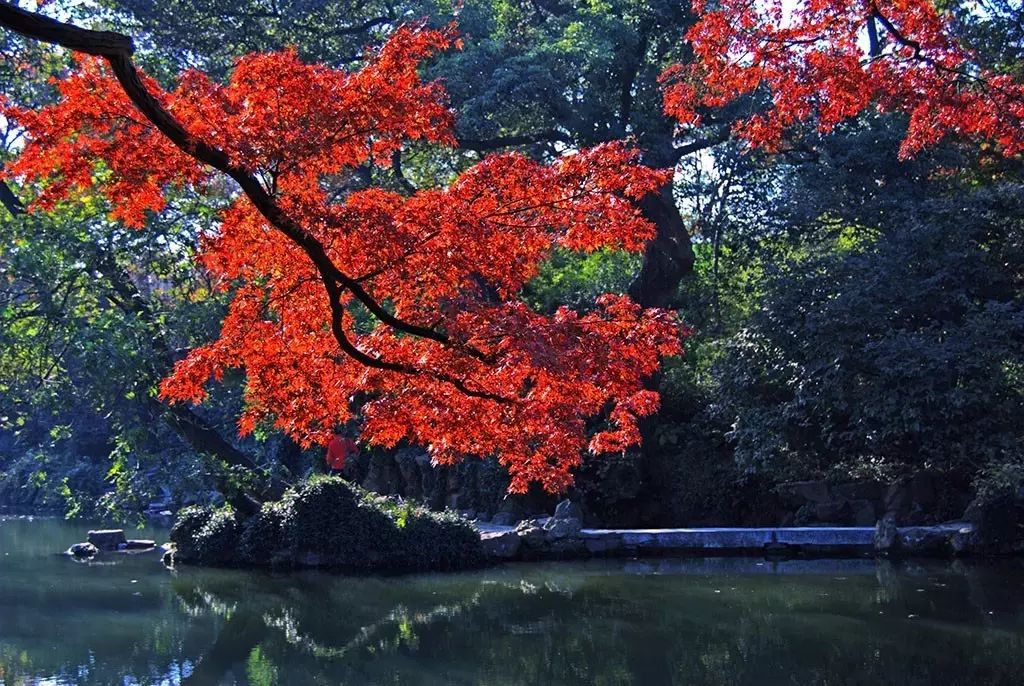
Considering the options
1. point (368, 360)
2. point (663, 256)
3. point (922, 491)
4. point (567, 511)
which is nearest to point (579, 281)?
point (663, 256)

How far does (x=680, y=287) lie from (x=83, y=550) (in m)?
9.65

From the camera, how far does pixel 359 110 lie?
5496 millimetres

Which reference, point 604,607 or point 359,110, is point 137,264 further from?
point 359,110

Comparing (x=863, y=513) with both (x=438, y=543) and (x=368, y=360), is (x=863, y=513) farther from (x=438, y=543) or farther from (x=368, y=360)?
(x=368, y=360)

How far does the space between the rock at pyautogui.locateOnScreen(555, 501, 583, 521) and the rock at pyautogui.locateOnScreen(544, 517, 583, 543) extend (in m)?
0.14

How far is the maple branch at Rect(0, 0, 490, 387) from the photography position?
12.4ft

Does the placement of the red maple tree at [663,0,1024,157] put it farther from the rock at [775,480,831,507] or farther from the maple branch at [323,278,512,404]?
the rock at [775,480,831,507]

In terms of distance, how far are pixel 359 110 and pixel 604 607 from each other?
19.9ft

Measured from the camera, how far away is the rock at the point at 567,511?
1363cm

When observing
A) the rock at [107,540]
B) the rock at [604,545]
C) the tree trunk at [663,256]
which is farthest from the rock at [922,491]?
the rock at [107,540]

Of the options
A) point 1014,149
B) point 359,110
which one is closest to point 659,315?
point 359,110

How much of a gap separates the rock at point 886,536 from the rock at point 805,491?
1257 millimetres

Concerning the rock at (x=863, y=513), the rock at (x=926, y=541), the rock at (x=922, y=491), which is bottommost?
the rock at (x=926, y=541)

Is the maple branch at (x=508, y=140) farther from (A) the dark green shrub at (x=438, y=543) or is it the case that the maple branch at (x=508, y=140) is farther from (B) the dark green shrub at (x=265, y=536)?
(B) the dark green shrub at (x=265, y=536)
